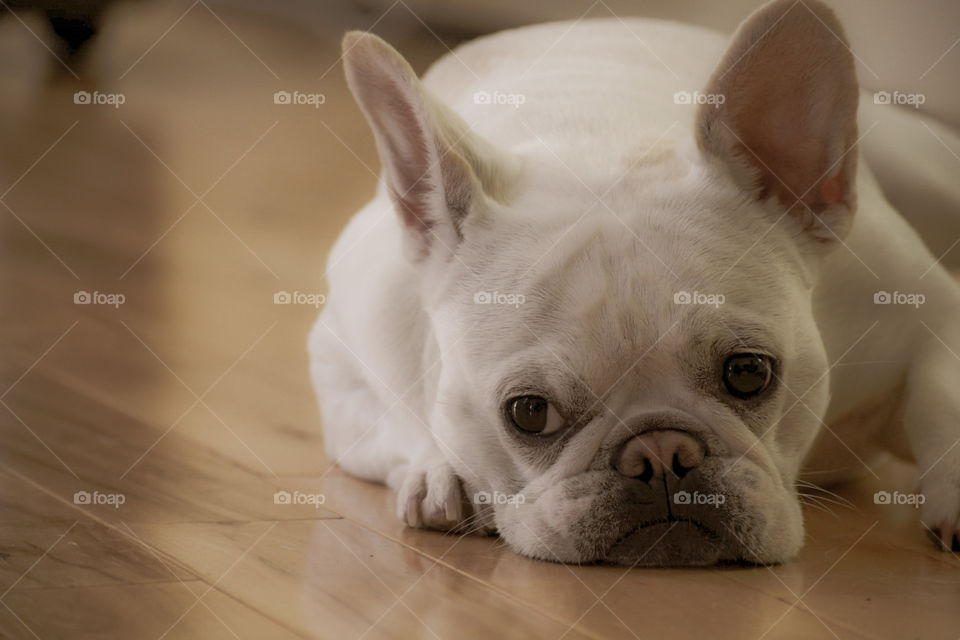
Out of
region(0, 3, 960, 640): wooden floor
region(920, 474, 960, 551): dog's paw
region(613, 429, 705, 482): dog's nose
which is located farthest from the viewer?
region(920, 474, 960, 551): dog's paw

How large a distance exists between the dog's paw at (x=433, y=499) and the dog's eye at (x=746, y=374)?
1.81 feet

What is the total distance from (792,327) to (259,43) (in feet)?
19.9

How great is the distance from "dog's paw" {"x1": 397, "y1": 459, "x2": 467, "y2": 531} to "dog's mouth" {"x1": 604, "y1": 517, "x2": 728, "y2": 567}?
363mm

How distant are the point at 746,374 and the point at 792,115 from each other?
1.64 feet

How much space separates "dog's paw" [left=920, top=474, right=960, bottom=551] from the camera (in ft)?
6.64

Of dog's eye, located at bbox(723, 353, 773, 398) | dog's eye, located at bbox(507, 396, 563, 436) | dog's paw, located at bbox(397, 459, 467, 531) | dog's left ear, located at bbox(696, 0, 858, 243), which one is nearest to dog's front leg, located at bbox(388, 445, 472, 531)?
dog's paw, located at bbox(397, 459, 467, 531)

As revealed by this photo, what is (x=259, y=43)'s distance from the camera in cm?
739

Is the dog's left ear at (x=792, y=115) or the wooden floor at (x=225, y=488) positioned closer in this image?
the wooden floor at (x=225, y=488)

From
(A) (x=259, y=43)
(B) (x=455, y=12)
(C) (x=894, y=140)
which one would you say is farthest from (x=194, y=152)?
(C) (x=894, y=140)

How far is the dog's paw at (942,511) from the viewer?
6.64 feet

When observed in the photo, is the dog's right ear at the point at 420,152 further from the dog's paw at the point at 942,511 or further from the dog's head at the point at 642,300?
the dog's paw at the point at 942,511

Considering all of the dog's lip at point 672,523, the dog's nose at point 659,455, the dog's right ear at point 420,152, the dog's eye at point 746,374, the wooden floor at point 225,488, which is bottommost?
the wooden floor at point 225,488

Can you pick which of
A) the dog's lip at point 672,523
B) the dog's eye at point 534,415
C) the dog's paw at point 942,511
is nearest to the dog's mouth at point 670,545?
the dog's lip at point 672,523

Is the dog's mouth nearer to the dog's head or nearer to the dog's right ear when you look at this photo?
the dog's head
